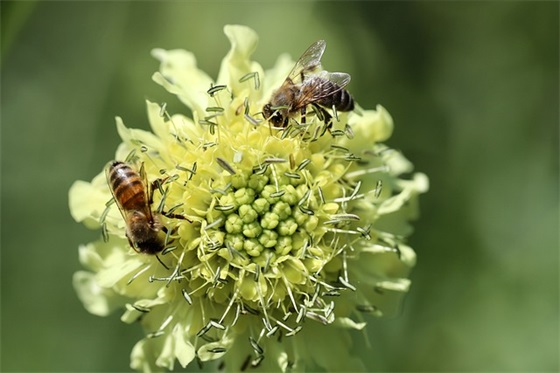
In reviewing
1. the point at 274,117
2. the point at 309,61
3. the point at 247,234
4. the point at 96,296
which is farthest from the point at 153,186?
the point at 309,61

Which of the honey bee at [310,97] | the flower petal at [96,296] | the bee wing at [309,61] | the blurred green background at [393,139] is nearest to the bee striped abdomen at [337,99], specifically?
the honey bee at [310,97]

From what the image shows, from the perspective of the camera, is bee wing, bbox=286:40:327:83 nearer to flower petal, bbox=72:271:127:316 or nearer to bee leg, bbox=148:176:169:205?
bee leg, bbox=148:176:169:205

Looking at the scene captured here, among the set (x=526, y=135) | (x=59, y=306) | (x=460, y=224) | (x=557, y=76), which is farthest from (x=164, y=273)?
(x=557, y=76)

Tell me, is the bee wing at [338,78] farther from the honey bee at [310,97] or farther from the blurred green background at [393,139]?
the blurred green background at [393,139]

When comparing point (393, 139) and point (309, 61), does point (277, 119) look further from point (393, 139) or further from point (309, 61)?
point (393, 139)

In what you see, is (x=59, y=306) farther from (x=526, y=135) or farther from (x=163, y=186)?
(x=526, y=135)

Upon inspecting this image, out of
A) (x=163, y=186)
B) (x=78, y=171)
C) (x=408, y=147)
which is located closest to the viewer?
(x=163, y=186)
